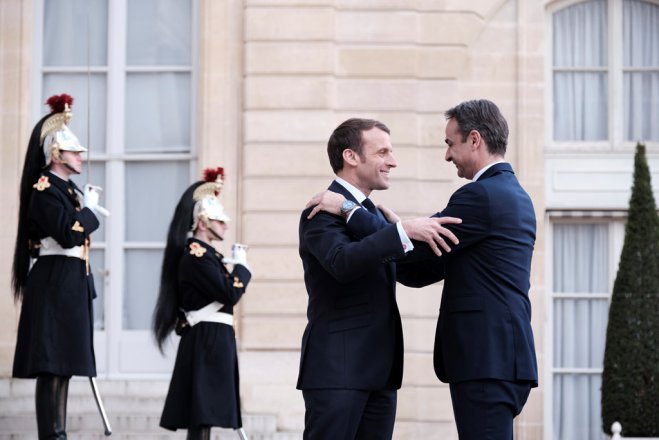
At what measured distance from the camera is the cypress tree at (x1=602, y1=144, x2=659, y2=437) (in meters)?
11.5

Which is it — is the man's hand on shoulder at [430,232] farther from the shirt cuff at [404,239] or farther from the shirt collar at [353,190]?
the shirt collar at [353,190]

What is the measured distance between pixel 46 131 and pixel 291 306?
13.6 feet

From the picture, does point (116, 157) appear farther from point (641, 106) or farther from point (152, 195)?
point (641, 106)

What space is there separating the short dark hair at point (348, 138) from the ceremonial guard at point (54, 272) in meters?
2.62

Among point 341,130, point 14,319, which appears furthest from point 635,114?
point 341,130

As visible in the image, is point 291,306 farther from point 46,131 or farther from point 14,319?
point 46,131

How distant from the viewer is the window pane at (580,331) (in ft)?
42.3

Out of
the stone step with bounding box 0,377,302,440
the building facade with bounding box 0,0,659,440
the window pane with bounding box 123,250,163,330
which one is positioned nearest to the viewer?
the stone step with bounding box 0,377,302,440

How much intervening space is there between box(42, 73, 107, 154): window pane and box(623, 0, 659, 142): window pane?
453 cm

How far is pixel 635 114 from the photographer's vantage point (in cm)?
1309

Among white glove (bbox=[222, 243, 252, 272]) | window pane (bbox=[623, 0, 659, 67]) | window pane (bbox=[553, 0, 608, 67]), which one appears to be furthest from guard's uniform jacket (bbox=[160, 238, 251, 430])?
window pane (bbox=[623, 0, 659, 67])

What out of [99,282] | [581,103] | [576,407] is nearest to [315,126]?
[99,282]

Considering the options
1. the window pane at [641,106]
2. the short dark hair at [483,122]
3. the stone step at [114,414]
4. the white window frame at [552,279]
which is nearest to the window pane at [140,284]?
the stone step at [114,414]

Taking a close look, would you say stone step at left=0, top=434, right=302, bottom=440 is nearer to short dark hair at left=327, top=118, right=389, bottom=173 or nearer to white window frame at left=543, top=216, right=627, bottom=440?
white window frame at left=543, top=216, right=627, bottom=440
